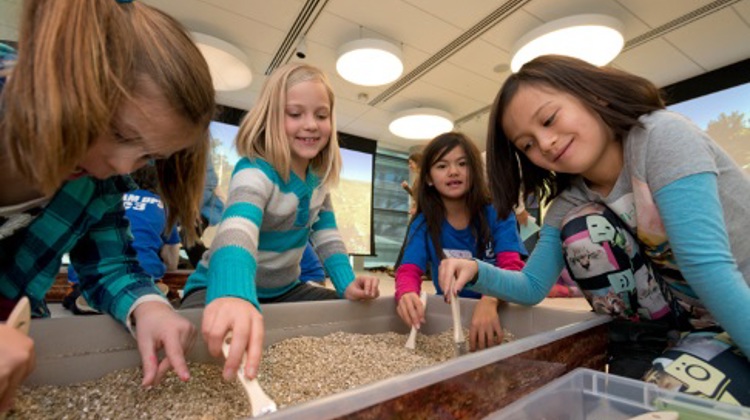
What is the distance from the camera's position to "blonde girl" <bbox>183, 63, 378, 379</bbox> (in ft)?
2.92

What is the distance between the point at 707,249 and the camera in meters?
0.63

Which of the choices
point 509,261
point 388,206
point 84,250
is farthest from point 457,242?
point 388,206

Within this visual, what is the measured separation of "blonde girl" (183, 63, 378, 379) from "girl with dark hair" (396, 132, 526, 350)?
0.34 m

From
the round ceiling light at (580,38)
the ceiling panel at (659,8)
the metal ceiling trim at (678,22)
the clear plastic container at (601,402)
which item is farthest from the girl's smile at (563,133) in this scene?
the ceiling panel at (659,8)

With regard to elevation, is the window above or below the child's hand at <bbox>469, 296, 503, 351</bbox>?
above

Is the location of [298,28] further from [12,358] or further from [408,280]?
[12,358]

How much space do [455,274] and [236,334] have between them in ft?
1.73

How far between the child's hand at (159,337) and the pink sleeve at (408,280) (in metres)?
0.60

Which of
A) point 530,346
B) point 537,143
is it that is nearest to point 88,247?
point 530,346

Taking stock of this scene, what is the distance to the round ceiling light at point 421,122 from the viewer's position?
404cm

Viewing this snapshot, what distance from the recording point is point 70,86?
1.22 ft

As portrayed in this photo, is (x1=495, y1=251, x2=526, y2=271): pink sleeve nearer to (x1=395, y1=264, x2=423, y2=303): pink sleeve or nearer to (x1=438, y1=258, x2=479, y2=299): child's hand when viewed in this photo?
(x1=395, y1=264, x2=423, y2=303): pink sleeve

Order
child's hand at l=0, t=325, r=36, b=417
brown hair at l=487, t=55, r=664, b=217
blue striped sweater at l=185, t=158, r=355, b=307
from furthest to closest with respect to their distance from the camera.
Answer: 1. brown hair at l=487, t=55, r=664, b=217
2. blue striped sweater at l=185, t=158, r=355, b=307
3. child's hand at l=0, t=325, r=36, b=417

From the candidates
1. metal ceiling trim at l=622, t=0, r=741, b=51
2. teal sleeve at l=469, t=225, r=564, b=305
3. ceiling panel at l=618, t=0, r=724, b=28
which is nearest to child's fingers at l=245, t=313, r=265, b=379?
teal sleeve at l=469, t=225, r=564, b=305
